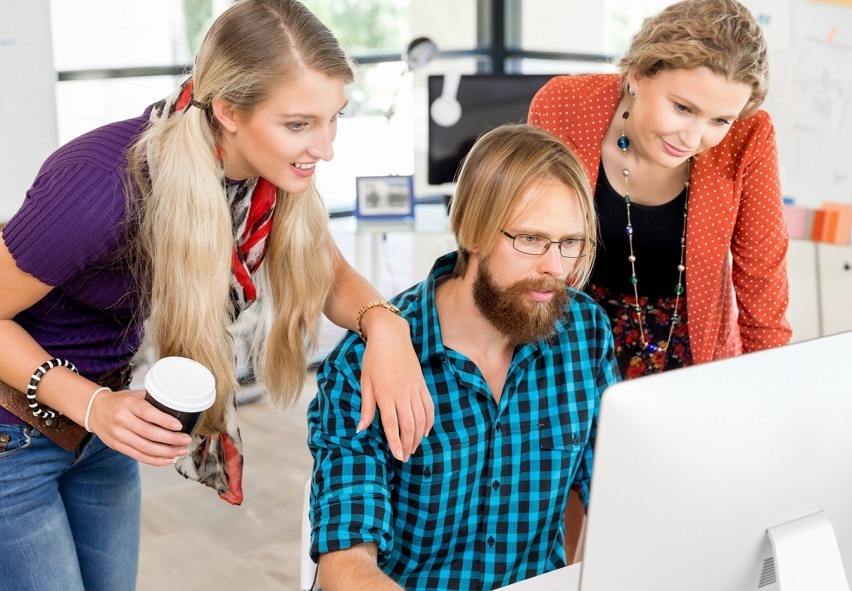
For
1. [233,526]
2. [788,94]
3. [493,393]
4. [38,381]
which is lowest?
[233,526]

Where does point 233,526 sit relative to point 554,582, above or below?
below

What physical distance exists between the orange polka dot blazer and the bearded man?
29 cm

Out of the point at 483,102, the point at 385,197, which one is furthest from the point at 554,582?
the point at 385,197

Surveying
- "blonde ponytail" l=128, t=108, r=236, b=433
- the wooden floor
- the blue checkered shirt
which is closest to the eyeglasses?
the blue checkered shirt

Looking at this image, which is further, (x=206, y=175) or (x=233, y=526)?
(x=233, y=526)

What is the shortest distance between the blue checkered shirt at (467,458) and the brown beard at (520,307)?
52mm

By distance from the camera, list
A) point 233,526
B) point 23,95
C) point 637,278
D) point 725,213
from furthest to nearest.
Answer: point 23,95 < point 233,526 < point 637,278 < point 725,213

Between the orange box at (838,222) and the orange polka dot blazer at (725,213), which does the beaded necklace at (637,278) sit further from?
the orange box at (838,222)

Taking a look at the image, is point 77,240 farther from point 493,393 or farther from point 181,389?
point 493,393

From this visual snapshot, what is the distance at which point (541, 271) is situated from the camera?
147 cm

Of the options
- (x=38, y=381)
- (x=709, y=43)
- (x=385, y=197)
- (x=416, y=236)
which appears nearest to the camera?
(x=38, y=381)

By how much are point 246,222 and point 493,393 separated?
0.46m

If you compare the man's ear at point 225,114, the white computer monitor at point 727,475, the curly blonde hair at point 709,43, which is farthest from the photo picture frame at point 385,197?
the white computer monitor at point 727,475

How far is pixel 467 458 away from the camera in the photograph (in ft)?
4.78
